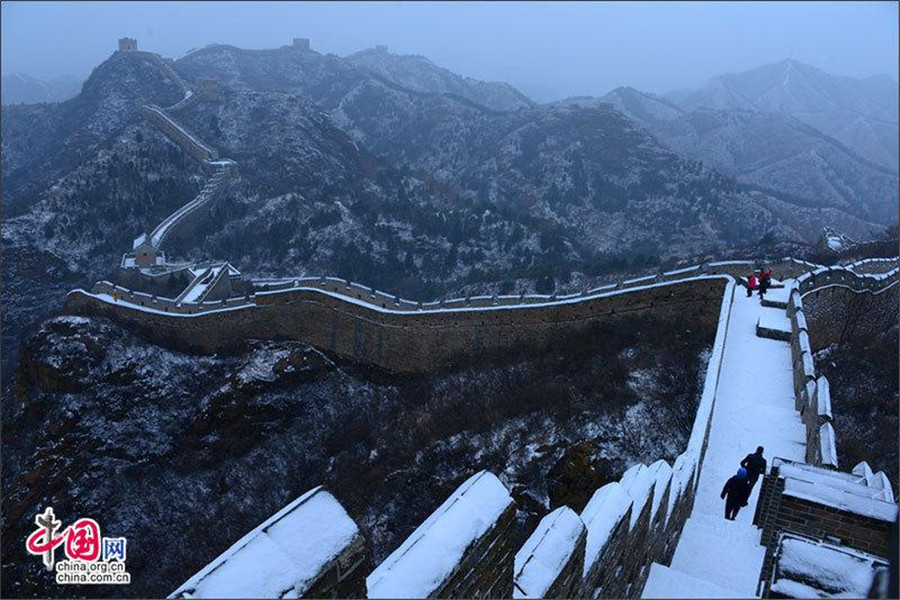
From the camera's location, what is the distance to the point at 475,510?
3.27 m

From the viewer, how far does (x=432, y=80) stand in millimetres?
182750

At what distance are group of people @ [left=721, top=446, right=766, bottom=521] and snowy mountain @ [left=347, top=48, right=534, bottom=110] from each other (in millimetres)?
172319

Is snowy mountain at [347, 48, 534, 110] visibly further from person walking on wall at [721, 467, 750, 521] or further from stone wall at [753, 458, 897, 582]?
stone wall at [753, 458, 897, 582]

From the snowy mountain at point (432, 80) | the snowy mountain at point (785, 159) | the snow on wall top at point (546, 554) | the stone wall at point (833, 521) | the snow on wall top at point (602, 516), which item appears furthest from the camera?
the snowy mountain at point (432, 80)

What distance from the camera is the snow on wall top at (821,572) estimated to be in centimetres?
437

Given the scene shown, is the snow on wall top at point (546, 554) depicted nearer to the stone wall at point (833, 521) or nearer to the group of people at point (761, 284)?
the stone wall at point (833, 521)

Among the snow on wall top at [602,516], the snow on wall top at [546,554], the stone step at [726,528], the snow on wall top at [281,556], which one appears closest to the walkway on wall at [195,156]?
the stone step at [726,528]

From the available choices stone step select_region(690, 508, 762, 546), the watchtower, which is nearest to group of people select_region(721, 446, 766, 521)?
stone step select_region(690, 508, 762, 546)

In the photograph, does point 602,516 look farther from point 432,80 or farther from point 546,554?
point 432,80

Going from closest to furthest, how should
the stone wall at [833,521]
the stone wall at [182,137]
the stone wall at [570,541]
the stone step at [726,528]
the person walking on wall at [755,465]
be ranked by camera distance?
the stone wall at [570,541] < the stone wall at [833,521] < the stone step at [726,528] < the person walking on wall at [755,465] < the stone wall at [182,137]

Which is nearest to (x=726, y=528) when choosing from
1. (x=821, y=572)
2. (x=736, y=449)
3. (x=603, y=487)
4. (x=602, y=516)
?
(x=736, y=449)

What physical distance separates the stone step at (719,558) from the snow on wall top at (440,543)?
17.3 feet

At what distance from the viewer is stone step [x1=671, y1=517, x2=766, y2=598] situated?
286 inches

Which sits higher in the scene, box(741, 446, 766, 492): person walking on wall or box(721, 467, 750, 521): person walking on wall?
box(741, 446, 766, 492): person walking on wall
